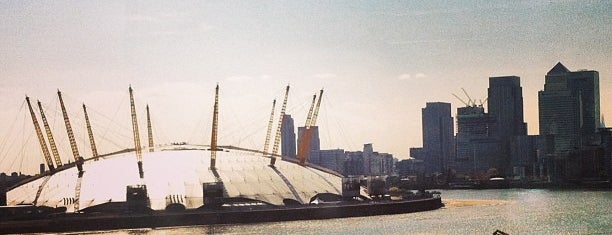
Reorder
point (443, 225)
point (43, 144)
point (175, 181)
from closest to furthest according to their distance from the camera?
point (443, 225)
point (175, 181)
point (43, 144)

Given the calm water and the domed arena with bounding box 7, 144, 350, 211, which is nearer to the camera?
the calm water

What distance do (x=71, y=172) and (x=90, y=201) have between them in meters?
22.5

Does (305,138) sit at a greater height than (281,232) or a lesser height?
greater

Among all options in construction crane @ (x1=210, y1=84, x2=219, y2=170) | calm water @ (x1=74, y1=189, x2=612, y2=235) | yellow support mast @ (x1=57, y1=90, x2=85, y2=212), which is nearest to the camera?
calm water @ (x1=74, y1=189, x2=612, y2=235)

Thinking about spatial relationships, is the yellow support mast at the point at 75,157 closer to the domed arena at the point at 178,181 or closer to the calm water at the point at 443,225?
the domed arena at the point at 178,181

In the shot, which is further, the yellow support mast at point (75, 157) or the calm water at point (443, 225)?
the yellow support mast at point (75, 157)

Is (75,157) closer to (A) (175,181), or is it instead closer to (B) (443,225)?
(A) (175,181)

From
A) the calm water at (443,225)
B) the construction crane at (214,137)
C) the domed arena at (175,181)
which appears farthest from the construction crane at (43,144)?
the calm water at (443,225)

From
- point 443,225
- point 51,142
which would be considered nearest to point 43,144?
point 51,142

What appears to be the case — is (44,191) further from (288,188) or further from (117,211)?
(288,188)

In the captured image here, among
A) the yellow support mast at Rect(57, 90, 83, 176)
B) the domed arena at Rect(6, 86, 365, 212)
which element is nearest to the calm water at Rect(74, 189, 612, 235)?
the domed arena at Rect(6, 86, 365, 212)

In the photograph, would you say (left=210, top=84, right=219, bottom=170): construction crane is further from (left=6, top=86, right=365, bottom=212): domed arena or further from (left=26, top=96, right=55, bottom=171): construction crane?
(left=26, top=96, right=55, bottom=171): construction crane

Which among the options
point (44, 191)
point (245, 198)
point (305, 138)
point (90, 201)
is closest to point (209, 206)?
point (245, 198)

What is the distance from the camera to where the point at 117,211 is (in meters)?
124
